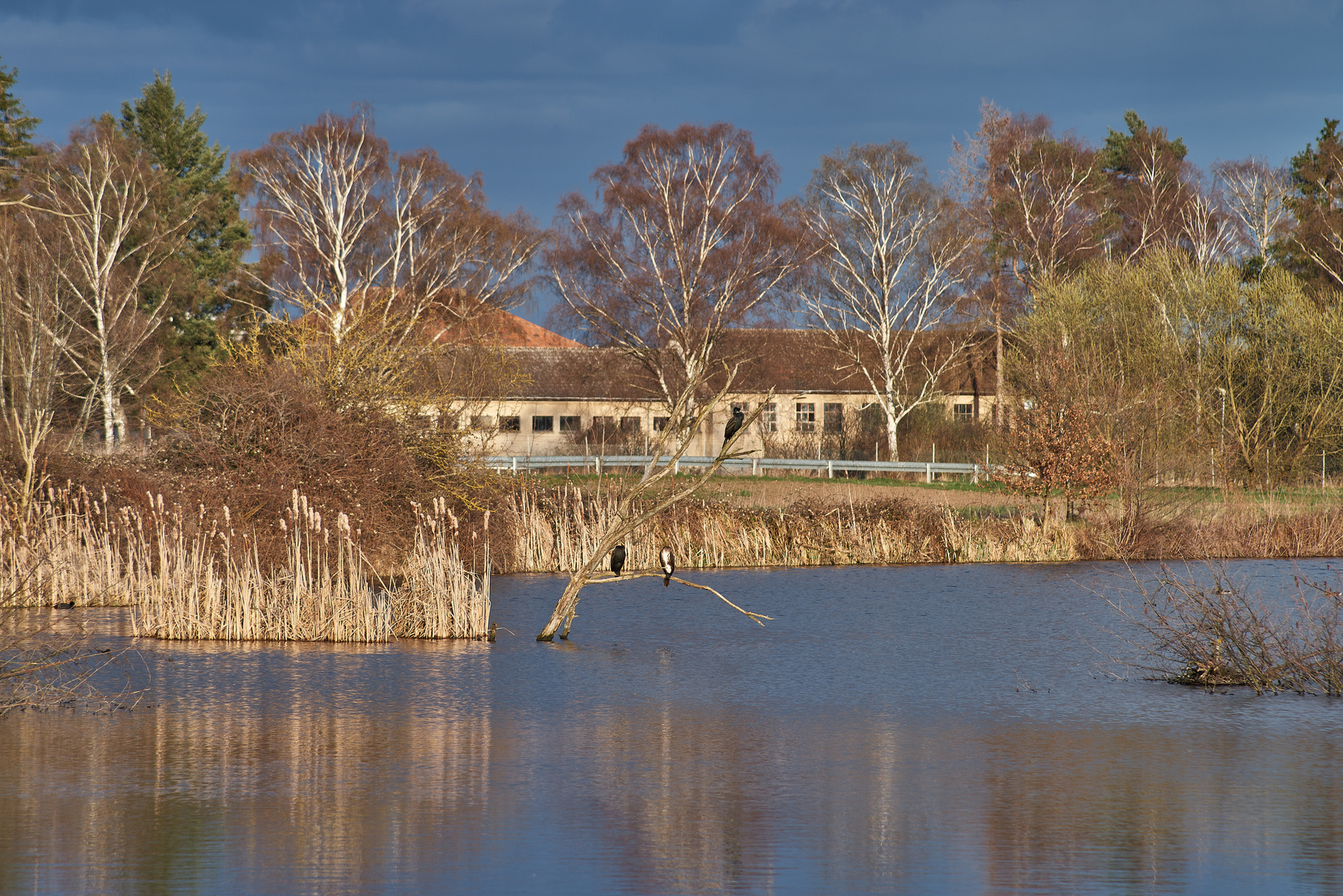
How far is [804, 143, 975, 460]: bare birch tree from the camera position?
146ft

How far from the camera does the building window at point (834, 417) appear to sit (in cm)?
5122

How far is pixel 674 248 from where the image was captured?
1640 inches

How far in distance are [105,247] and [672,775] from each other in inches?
1419

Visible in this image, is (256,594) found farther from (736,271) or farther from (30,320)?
(736,271)

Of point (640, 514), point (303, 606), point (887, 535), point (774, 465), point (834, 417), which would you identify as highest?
point (834, 417)

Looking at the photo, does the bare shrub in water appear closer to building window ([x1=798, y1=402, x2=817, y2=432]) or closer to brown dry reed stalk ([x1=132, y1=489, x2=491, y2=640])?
brown dry reed stalk ([x1=132, y1=489, x2=491, y2=640])

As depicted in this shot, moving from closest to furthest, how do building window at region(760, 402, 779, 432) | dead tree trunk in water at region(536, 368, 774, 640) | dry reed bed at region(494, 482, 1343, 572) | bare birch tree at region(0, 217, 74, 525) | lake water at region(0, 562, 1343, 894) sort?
lake water at region(0, 562, 1343, 894) → dead tree trunk in water at region(536, 368, 774, 640) → dry reed bed at region(494, 482, 1343, 572) → bare birch tree at region(0, 217, 74, 525) → building window at region(760, 402, 779, 432)

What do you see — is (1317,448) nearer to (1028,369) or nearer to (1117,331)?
(1117,331)

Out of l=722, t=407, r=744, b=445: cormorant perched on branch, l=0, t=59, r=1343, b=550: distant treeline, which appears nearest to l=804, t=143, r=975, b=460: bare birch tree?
l=0, t=59, r=1343, b=550: distant treeline

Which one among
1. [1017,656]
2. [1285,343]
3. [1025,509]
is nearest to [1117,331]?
[1285,343]

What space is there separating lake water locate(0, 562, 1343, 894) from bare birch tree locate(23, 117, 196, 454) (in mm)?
25259

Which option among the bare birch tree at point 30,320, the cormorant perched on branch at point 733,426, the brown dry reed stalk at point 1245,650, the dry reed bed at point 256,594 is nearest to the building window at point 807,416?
the bare birch tree at point 30,320

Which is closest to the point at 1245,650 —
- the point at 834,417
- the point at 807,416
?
the point at 834,417

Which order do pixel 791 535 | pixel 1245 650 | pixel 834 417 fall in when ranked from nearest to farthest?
pixel 1245 650, pixel 791 535, pixel 834 417
